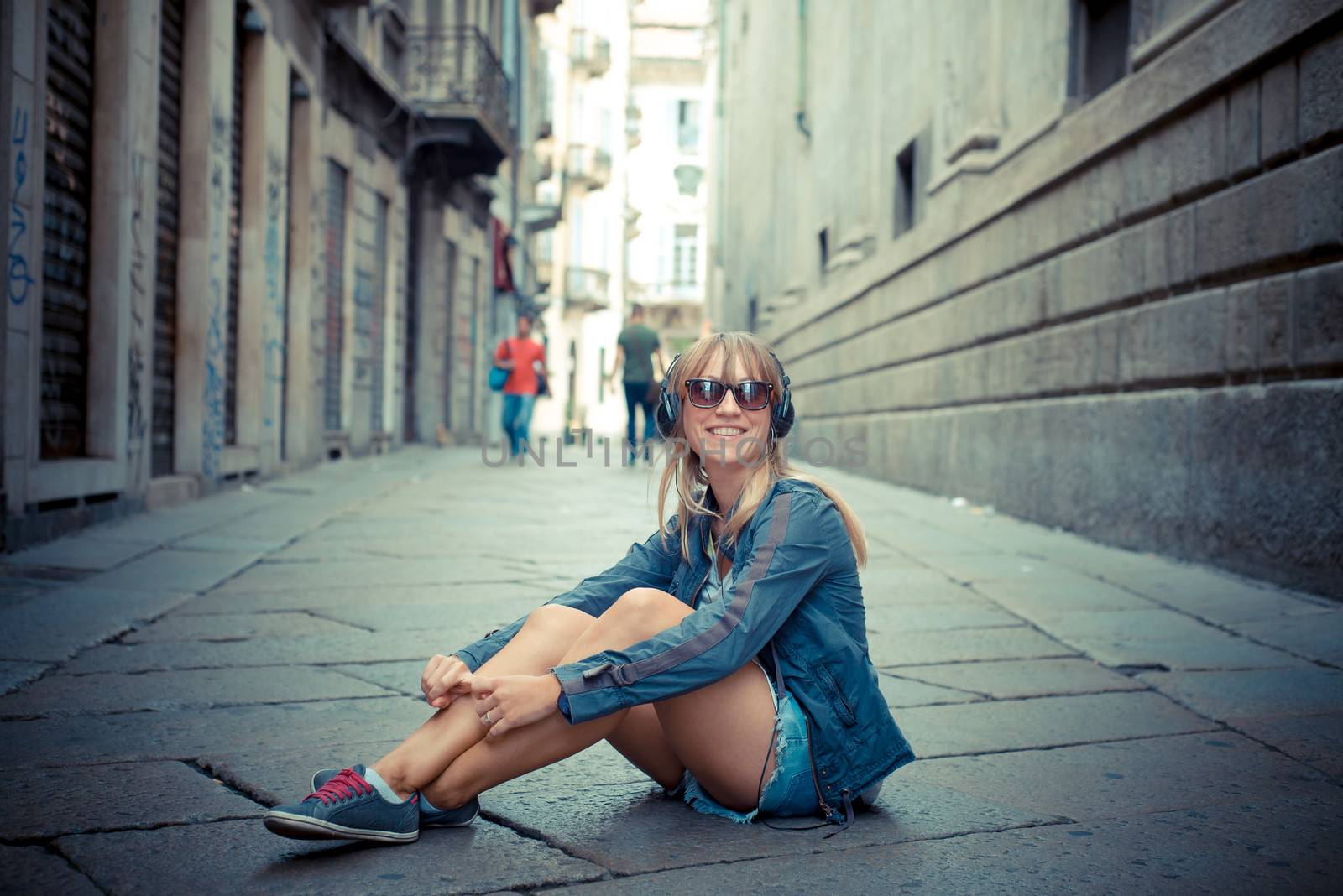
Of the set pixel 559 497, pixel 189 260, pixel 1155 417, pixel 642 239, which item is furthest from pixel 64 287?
pixel 642 239

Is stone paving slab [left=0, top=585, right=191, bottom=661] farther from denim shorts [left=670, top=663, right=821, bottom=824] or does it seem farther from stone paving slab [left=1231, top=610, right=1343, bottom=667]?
stone paving slab [left=1231, top=610, right=1343, bottom=667]

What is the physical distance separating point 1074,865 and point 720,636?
2.47 feet

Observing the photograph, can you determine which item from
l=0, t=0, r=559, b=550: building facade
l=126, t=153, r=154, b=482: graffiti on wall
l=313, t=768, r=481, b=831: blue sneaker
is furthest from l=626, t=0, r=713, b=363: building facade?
l=313, t=768, r=481, b=831: blue sneaker

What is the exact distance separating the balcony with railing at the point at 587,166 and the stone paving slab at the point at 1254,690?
3671cm

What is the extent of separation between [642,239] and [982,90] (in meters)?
39.5

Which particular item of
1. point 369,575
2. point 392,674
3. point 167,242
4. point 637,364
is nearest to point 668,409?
point 392,674

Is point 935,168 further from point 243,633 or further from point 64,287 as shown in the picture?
point 243,633

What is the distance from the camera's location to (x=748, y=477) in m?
2.52

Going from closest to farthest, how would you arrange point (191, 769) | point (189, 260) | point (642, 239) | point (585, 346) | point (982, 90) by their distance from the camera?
point (191, 769) < point (189, 260) < point (982, 90) < point (585, 346) < point (642, 239)

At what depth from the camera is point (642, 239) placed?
160 feet

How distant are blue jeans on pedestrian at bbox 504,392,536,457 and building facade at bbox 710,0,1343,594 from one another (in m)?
3.65

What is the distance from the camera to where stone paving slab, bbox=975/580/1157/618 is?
4.95 metres

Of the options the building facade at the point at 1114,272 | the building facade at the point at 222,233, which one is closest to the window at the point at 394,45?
the building facade at the point at 222,233

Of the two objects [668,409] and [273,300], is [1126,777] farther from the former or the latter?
[273,300]
